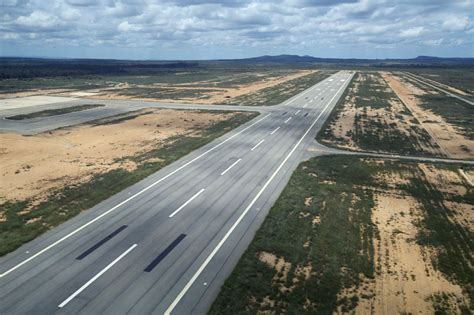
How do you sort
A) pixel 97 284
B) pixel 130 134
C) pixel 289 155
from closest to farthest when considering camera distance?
pixel 97 284
pixel 289 155
pixel 130 134

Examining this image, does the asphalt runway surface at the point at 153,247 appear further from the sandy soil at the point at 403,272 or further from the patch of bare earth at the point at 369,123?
the patch of bare earth at the point at 369,123

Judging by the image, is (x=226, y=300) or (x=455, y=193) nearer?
(x=226, y=300)

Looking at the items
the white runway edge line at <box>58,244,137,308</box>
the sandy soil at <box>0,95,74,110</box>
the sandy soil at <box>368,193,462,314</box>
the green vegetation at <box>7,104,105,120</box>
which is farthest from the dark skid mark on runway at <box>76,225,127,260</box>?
the sandy soil at <box>0,95,74,110</box>

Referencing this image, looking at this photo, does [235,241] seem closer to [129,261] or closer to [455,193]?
[129,261]

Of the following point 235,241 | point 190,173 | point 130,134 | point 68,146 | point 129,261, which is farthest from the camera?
point 130,134

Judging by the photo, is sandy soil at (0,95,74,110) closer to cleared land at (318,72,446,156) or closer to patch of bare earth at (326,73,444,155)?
cleared land at (318,72,446,156)

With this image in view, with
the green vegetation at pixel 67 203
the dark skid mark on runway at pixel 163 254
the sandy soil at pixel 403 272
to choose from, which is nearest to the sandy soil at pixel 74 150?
the green vegetation at pixel 67 203

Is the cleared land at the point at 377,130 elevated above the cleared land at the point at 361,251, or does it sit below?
above

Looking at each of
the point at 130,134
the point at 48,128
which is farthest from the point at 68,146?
the point at 48,128
